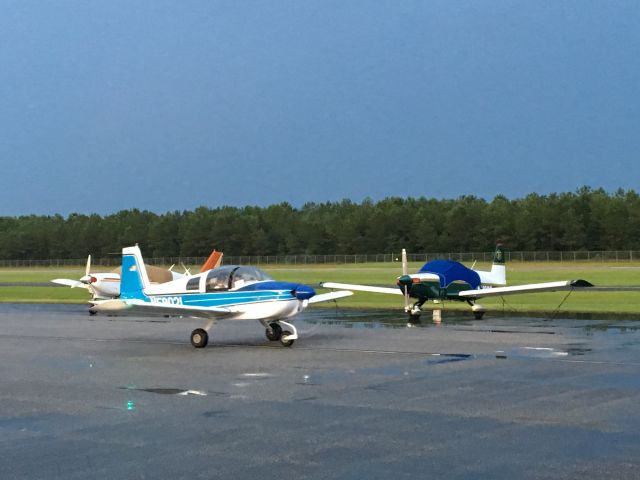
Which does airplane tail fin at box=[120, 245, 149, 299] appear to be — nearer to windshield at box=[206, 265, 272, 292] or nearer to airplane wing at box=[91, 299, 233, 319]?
airplane wing at box=[91, 299, 233, 319]

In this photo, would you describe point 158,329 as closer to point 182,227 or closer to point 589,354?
point 589,354

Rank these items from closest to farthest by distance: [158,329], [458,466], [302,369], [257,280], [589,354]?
[458,466] → [302,369] → [589,354] → [257,280] → [158,329]

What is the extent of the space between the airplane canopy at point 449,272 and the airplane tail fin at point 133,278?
11787 millimetres

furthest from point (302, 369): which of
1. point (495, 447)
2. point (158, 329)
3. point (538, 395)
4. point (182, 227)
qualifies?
point (182, 227)

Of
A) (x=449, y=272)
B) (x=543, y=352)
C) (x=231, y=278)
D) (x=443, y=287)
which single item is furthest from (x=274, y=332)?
(x=449, y=272)

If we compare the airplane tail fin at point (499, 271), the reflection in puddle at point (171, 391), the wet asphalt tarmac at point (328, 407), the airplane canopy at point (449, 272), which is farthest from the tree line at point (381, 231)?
the reflection in puddle at point (171, 391)

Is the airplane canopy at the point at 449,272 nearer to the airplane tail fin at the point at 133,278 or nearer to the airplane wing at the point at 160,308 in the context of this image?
the airplane wing at the point at 160,308

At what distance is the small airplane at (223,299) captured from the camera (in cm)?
2195

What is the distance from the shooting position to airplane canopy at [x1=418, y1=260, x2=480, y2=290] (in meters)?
32.1

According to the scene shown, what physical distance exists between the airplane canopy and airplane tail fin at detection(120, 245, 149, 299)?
11787 millimetres

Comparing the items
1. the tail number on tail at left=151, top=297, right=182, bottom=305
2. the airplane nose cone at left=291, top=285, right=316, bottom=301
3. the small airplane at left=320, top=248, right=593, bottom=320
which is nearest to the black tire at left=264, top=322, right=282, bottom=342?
the airplane nose cone at left=291, top=285, right=316, bottom=301

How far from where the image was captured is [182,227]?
7023 inches

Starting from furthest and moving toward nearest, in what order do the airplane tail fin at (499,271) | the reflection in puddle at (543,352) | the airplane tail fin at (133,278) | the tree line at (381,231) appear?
the tree line at (381,231) < the airplane tail fin at (499,271) < the airplane tail fin at (133,278) < the reflection in puddle at (543,352)

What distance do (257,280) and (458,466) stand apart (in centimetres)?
1395
